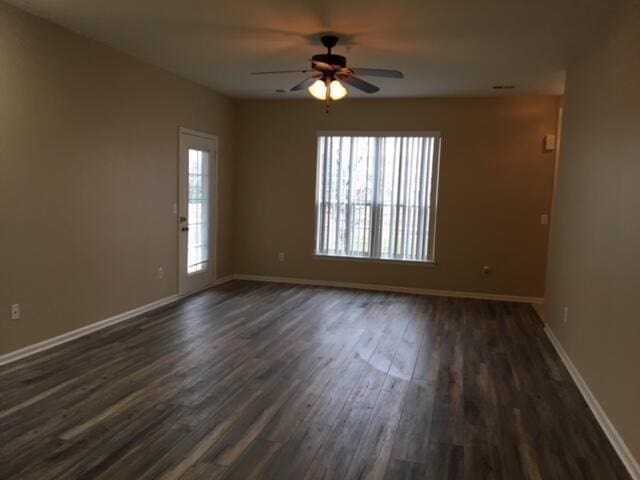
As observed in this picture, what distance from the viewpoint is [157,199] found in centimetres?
547

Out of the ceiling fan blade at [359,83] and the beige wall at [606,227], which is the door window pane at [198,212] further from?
the beige wall at [606,227]

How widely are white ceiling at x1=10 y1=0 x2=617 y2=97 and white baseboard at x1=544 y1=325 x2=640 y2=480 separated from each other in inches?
101

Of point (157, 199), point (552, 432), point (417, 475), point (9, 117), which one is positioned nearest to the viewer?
point (417, 475)

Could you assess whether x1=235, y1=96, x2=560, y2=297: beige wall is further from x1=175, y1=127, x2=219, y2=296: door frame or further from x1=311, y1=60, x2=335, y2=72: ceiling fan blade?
x1=311, y1=60, x2=335, y2=72: ceiling fan blade

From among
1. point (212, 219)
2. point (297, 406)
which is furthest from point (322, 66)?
point (212, 219)

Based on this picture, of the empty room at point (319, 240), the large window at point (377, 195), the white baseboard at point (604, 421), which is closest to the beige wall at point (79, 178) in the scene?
the empty room at point (319, 240)

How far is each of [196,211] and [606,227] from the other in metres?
4.72

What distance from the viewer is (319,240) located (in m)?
7.25

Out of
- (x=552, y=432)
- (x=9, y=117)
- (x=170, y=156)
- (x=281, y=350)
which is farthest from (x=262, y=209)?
(x=552, y=432)

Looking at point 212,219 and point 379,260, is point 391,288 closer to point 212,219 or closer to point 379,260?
point 379,260

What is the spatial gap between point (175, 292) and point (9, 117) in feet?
9.35

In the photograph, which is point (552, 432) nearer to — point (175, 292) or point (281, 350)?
point (281, 350)

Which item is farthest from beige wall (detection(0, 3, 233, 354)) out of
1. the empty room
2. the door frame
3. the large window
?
the large window

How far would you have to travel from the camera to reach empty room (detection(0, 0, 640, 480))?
9.00ft
